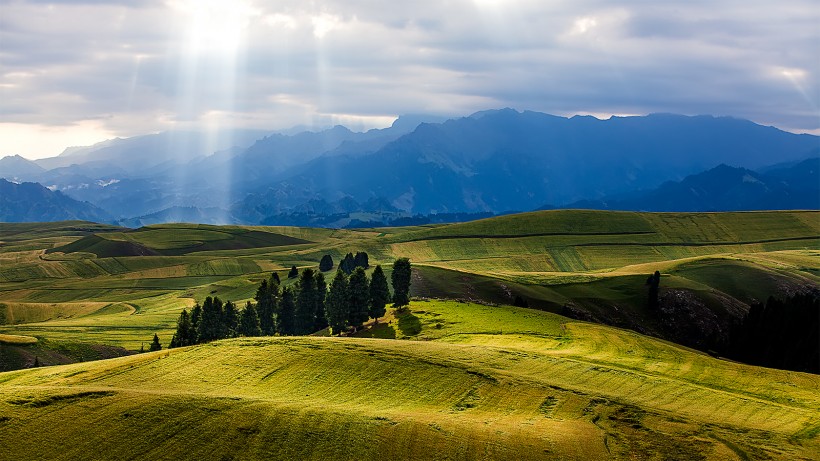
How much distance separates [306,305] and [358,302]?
60.7 feet

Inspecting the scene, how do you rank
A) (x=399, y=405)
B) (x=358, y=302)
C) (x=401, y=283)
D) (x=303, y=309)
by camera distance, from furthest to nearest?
1. (x=401, y=283)
2. (x=303, y=309)
3. (x=358, y=302)
4. (x=399, y=405)

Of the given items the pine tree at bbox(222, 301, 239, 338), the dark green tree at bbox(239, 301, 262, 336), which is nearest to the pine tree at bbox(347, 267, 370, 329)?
the dark green tree at bbox(239, 301, 262, 336)

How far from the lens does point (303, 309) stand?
150 m

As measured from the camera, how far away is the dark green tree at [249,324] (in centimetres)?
14075

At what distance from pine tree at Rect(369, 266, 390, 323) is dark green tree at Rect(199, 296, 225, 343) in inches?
Answer: 1234

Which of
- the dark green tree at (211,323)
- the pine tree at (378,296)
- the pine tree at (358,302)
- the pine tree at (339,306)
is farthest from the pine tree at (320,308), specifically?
the dark green tree at (211,323)

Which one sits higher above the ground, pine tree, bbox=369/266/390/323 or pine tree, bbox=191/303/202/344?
pine tree, bbox=369/266/390/323

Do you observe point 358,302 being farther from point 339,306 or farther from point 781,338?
point 781,338

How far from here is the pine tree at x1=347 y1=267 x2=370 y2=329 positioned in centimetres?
13500

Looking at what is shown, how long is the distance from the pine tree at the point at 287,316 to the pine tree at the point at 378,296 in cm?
1949

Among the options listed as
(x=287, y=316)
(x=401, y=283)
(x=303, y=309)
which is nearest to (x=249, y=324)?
(x=287, y=316)

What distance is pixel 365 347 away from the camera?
293ft

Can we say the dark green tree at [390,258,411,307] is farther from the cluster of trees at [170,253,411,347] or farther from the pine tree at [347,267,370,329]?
the pine tree at [347,267,370,329]

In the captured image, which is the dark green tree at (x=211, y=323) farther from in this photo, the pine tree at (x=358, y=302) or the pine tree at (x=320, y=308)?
the pine tree at (x=358, y=302)
